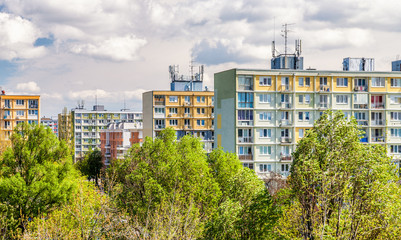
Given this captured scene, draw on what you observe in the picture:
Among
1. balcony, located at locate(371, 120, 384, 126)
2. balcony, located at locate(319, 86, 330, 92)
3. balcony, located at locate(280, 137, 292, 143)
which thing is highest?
balcony, located at locate(319, 86, 330, 92)

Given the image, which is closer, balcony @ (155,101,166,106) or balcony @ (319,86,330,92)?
balcony @ (319,86,330,92)

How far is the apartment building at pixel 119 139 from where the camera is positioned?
9430cm

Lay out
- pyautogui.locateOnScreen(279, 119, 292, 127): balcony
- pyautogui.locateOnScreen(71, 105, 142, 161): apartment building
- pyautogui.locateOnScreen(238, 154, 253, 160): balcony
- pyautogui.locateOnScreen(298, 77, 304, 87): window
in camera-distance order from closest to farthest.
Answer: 1. pyautogui.locateOnScreen(238, 154, 253, 160): balcony
2. pyautogui.locateOnScreen(279, 119, 292, 127): balcony
3. pyautogui.locateOnScreen(298, 77, 304, 87): window
4. pyautogui.locateOnScreen(71, 105, 142, 161): apartment building

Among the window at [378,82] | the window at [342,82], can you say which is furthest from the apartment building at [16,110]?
the window at [378,82]

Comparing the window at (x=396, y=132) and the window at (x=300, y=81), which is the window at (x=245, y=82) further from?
the window at (x=396, y=132)

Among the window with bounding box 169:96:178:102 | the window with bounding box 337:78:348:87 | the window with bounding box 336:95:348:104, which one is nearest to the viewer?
the window with bounding box 337:78:348:87

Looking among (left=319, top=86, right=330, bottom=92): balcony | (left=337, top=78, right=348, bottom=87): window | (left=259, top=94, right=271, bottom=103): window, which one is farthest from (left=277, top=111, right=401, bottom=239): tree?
(left=337, top=78, right=348, bottom=87): window

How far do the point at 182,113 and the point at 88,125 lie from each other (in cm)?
7263

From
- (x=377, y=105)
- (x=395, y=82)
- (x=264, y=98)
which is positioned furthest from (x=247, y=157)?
(x=395, y=82)

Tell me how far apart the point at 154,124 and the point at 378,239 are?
6094cm

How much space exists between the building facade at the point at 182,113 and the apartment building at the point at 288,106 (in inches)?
785

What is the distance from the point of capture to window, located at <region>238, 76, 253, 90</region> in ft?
189

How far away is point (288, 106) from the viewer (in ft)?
192

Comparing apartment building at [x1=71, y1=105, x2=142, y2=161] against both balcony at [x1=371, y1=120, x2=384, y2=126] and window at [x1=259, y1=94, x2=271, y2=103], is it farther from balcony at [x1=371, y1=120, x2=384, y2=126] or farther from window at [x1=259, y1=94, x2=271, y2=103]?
balcony at [x1=371, y1=120, x2=384, y2=126]
